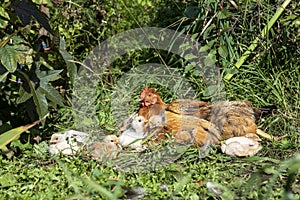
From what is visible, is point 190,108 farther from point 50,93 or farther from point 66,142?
Result: point 50,93

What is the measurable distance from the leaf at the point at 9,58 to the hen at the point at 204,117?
1.13 m

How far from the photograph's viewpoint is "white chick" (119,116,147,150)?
374cm

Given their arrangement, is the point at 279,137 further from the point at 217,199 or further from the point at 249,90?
the point at 217,199

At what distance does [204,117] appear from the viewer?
3945 mm

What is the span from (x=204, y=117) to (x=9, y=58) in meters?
1.43

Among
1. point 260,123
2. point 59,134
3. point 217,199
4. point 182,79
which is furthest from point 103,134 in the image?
point 217,199

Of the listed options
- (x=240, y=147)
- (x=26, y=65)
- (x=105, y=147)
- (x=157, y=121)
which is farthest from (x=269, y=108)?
(x=26, y=65)

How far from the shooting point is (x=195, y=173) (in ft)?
10.6

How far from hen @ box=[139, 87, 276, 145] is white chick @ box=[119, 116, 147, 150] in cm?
9

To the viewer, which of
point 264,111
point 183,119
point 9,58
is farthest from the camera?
point 264,111

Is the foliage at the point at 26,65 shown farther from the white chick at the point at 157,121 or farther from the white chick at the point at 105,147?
the white chick at the point at 157,121

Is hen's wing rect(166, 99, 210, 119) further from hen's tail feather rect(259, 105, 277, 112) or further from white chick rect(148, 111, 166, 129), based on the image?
hen's tail feather rect(259, 105, 277, 112)

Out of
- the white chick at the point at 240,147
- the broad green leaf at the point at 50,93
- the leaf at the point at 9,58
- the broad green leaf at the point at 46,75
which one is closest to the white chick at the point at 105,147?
the broad green leaf at the point at 50,93

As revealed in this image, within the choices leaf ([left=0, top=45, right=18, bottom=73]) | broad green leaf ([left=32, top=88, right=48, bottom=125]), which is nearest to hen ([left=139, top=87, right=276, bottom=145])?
broad green leaf ([left=32, top=88, right=48, bottom=125])
